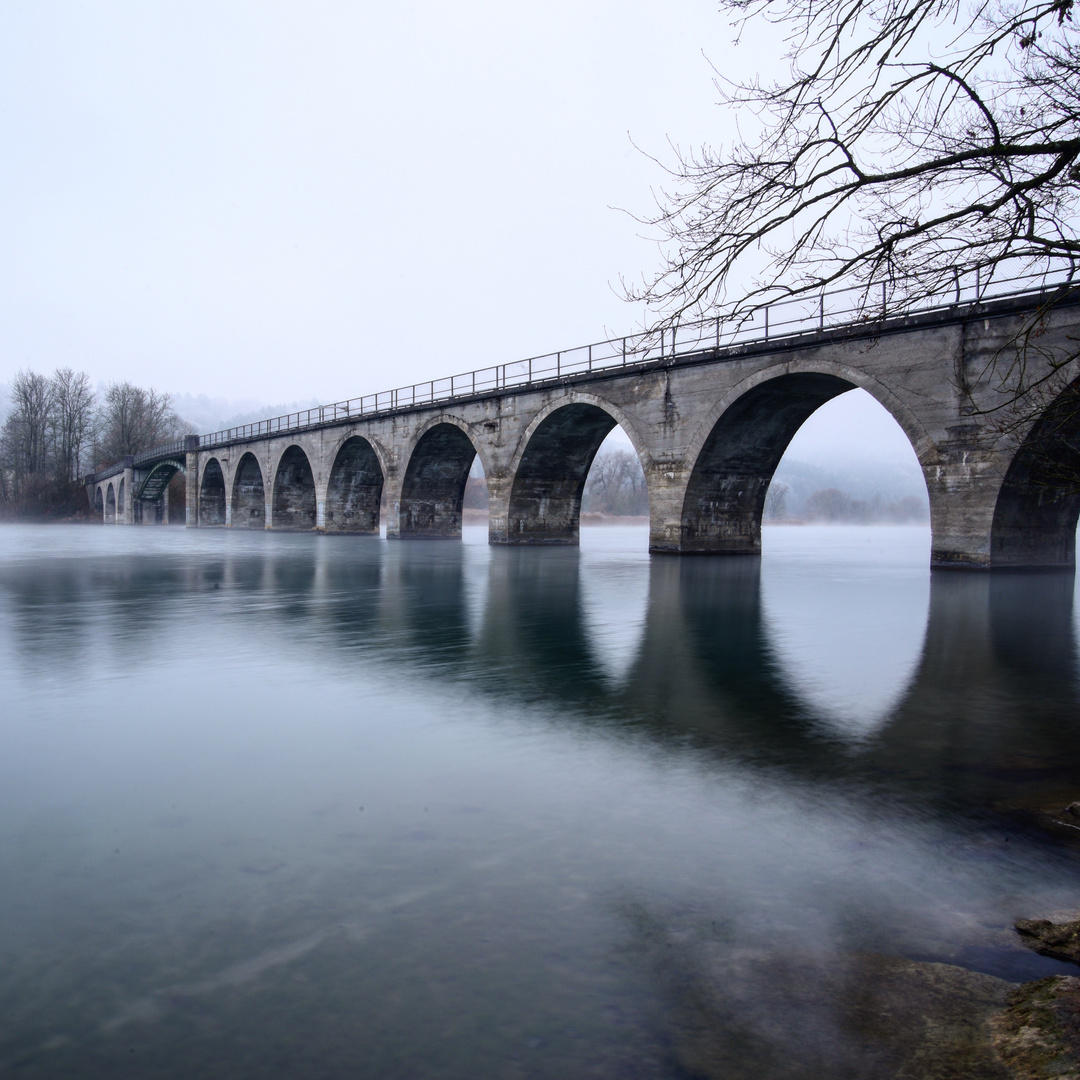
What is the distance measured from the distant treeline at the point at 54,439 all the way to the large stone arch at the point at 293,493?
43.2m

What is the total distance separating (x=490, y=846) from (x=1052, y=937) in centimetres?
202

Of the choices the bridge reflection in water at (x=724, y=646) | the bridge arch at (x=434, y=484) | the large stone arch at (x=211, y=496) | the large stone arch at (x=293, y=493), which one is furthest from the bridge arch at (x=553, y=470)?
the large stone arch at (x=211, y=496)

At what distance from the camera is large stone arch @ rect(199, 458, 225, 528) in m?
64.9

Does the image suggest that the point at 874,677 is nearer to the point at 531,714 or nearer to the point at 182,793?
the point at 531,714

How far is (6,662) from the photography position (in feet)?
26.1

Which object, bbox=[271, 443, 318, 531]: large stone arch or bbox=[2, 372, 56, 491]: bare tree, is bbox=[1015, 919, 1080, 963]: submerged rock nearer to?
bbox=[271, 443, 318, 531]: large stone arch

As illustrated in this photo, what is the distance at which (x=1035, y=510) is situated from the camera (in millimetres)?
18844

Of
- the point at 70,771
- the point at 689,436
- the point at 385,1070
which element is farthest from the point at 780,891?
the point at 689,436

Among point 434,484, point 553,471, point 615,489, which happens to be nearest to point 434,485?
point 434,484

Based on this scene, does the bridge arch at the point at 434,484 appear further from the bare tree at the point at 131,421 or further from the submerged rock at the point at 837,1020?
the bare tree at the point at 131,421

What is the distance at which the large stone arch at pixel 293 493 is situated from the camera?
5209cm

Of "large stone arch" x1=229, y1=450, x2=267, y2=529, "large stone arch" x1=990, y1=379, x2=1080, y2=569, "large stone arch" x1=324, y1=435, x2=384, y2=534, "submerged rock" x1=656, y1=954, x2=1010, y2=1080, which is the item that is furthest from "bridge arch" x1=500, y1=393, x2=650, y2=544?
"large stone arch" x1=229, y1=450, x2=267, y2=529

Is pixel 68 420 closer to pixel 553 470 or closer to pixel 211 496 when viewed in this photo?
pixel 211 496

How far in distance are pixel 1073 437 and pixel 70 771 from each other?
64.7 feet
